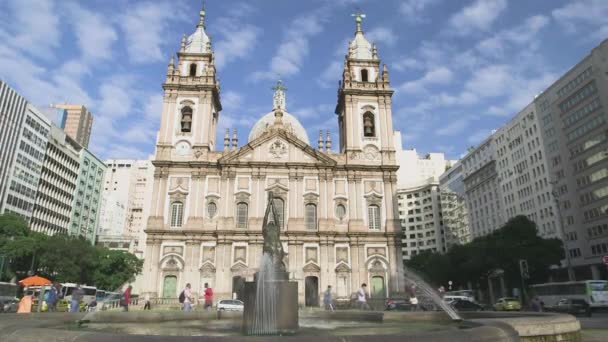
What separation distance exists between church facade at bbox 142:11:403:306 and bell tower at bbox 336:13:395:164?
91mm

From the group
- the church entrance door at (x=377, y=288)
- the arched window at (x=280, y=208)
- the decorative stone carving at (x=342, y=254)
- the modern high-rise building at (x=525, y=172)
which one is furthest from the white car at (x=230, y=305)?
the modern high-rise building at (x=525, y=172)

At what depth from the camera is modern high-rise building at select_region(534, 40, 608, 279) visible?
4016 cm

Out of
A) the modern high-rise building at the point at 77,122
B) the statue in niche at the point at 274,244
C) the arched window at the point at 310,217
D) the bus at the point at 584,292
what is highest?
the modern high-rise building at the point at 77,122

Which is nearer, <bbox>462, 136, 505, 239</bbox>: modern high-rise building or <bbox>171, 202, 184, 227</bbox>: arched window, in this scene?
<bbox>171, 202, 184, 227</bbox>: arched window

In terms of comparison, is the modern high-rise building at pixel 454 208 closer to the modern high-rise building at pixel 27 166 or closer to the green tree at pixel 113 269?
the green tree at pixel 113 269

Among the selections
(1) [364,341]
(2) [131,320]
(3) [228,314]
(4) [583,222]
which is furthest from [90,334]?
(4) [583,222]

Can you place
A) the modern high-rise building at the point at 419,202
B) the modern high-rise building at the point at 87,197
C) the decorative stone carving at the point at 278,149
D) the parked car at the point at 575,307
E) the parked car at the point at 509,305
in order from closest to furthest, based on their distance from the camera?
the parked car at the point at 575,307 → the parked car at the point at 509,305 → the decorative stone carving at the point at 278,149 → the modern high-rise building at the point at 87,197 → the modern high-rise building at the point at 419,202

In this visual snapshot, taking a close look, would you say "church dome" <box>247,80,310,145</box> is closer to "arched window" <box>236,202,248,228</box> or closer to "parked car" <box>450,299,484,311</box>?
"arched window" <box>236,202,248,228</box>

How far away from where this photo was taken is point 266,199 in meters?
33.5

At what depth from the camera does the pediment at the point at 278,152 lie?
34.7m

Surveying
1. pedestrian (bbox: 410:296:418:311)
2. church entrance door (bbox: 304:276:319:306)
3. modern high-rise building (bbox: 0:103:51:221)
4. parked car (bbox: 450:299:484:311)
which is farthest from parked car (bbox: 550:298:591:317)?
modern high-rise building (bbox: 0:103:51:221)

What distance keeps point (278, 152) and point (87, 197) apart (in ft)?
151

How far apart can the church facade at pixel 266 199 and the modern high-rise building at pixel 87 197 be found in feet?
122

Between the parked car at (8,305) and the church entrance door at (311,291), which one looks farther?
the church entrance door at (311,291)
